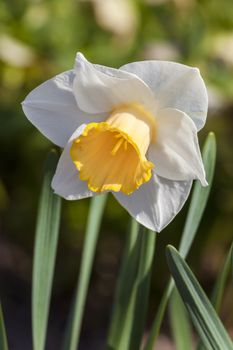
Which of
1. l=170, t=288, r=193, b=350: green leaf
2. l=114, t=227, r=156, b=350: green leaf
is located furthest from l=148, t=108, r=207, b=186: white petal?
l=170, t=288, r=193, b=350: green leaf

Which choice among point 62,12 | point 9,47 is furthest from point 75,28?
point 9,47

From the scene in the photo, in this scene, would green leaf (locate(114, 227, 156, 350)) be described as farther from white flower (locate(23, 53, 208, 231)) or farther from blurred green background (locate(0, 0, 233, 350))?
blurred green background (locate(0, 0, 233, 350))

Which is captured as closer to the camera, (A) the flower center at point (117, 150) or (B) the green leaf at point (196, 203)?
(A) the flower center at point (117, 150)

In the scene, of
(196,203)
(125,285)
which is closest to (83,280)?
(125,285)

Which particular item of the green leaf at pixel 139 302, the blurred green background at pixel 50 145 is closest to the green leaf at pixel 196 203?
the green leaf at pixel 139 302

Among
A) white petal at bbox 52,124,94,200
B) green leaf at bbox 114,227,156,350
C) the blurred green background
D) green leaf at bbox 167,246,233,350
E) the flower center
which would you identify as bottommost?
the blurred green background

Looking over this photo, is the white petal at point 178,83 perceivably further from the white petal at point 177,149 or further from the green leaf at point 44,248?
the green leaf at point 44,248
